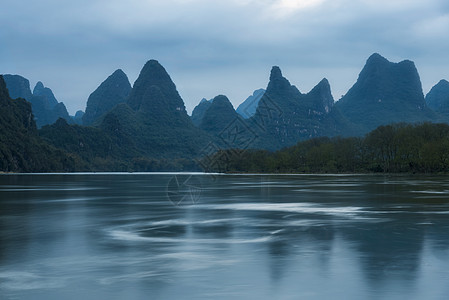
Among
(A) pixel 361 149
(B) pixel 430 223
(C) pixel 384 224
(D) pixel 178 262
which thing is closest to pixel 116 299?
(D) pixel 178 262

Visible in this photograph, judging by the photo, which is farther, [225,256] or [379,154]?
[379,154]

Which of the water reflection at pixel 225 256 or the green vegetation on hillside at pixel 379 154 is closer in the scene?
the water reflection at pixel 225 256

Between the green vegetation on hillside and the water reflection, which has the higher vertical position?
the green vegetation on hillside

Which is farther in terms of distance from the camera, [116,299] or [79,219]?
[79,219]

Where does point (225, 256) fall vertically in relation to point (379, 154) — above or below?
below

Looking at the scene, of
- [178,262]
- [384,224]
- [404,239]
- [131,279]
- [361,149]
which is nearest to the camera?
[131,279]

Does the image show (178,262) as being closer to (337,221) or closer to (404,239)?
(404,239)

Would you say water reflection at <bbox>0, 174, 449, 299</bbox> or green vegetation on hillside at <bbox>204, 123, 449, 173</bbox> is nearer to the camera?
water reflection at <bbox>0, 174, 449, 299</bbox>

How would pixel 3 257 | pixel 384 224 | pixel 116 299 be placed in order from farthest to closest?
pixel 384 224
pixel 3 257
pixel 116 299

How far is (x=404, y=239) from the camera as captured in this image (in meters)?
17.2

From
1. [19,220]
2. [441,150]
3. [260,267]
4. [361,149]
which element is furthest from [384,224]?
[361,149]

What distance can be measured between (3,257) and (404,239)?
1285cm

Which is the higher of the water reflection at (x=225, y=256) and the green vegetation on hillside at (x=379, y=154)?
the green vegetation on hillside at (x=379, y=154)

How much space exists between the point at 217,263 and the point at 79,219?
14.1m
